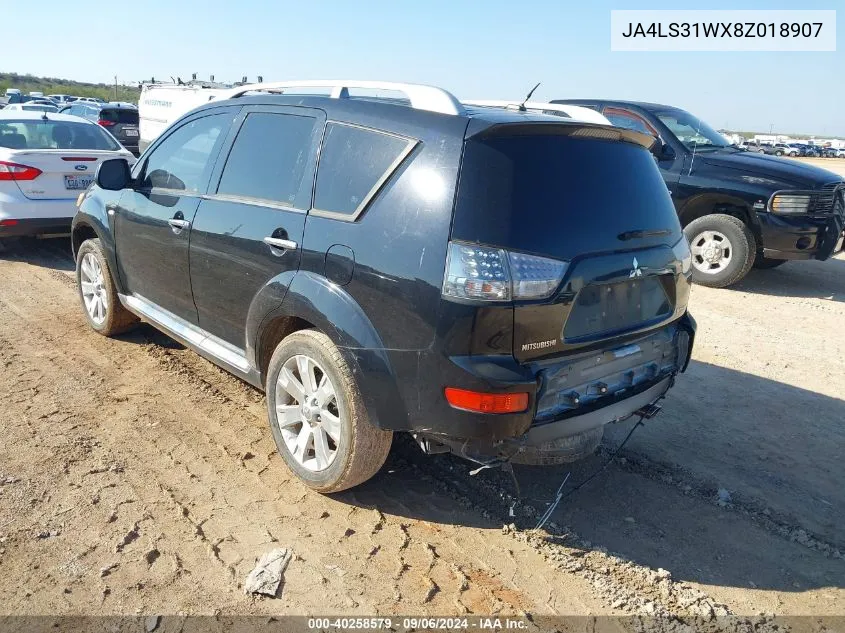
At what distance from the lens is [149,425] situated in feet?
12.8

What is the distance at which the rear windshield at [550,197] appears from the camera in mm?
2609

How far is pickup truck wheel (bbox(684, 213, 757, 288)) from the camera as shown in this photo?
769cm

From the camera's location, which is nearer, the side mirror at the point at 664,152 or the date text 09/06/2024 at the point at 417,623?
the date text 09/06/2024 at the point at 417,623

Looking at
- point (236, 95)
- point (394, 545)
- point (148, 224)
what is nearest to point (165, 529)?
point (394, 545)

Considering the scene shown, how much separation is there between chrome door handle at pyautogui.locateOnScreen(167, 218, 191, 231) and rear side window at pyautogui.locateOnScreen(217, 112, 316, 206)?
0.33m

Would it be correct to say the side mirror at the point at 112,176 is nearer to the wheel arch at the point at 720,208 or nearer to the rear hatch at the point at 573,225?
the rear hatch at the point at 573,225

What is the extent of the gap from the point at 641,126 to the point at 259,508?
289 inches

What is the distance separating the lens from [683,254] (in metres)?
3.40

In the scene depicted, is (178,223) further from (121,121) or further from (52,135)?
(121,121)

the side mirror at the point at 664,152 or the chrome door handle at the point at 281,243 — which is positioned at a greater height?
the chrome door handle at the point at 281,243

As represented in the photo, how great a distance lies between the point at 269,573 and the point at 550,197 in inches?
76.4

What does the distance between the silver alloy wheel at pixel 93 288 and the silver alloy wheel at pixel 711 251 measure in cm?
632

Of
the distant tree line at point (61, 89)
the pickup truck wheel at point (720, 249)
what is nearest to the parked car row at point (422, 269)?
the pickup truck wheel at point (720, 249)

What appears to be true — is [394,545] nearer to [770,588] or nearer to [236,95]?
[770,588]
